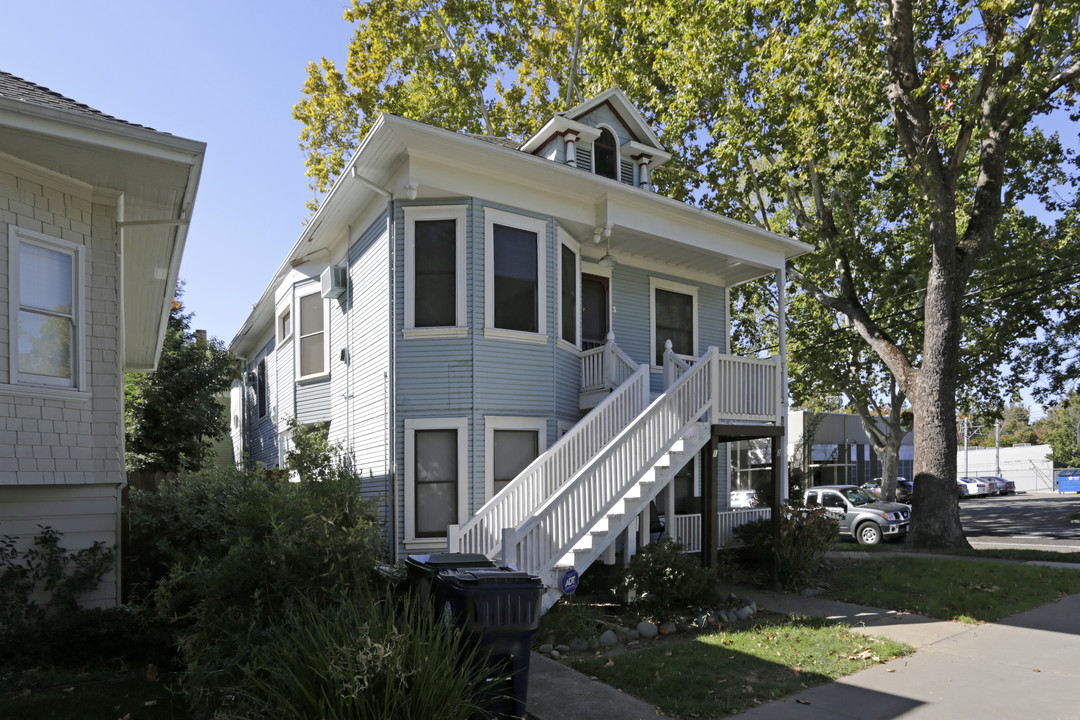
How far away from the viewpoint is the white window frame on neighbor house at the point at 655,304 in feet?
47.4

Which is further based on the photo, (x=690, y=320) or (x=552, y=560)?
(x=690, y=320)

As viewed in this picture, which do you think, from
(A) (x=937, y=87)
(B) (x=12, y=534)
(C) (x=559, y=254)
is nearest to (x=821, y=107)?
(A) (x=937, y=87)

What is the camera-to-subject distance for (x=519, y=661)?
5.49m

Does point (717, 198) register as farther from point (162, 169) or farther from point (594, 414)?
→ point (162, 169)

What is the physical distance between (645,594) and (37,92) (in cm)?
911

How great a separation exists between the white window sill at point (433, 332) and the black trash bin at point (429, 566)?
4.57 metres

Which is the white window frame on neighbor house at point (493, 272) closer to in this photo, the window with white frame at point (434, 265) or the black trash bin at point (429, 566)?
the window with white frame at point (434, 265)

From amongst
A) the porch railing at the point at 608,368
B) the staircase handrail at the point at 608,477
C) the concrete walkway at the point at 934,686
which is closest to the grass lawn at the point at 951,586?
the concrete walkway at the point at 934,686

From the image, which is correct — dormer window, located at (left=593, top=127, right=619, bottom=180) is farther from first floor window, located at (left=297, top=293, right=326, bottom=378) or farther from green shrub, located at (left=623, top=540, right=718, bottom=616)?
green shrub, located at (left=623, top=540, right=718, bottom=616)

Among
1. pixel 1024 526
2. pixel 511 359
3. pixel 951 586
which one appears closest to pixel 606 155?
pixel 511 359

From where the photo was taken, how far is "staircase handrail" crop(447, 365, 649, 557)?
8.42 meters

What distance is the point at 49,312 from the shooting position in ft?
25.4

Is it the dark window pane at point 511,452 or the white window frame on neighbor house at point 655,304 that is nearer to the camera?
the dark window pane at point 511,452

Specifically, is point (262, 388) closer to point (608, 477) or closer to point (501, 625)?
point (608, 477)
